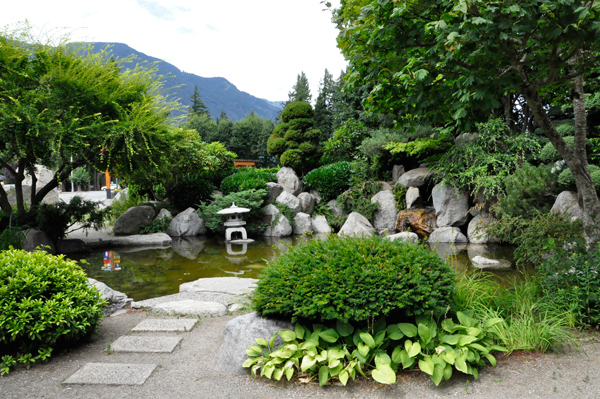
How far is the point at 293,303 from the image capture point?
269cm

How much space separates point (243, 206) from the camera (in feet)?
36.1

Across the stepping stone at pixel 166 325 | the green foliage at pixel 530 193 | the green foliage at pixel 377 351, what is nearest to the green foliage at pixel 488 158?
the green foliage at pixel 530 193

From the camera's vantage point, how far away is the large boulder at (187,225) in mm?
11125

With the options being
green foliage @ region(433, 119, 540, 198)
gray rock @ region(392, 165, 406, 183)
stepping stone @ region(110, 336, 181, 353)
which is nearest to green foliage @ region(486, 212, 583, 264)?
green foliage @ region(433, 119, 540, 198)

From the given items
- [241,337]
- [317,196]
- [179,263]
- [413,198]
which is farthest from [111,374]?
[317,196]

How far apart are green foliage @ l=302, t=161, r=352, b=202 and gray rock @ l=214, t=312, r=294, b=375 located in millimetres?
10054

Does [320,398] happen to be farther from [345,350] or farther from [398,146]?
[398,146]

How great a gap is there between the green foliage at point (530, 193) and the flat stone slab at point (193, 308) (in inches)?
236

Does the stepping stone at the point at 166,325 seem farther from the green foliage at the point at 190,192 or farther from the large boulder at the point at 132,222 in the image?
the green foliage at the point at 190,192

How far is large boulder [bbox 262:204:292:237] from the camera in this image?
11344 millimetres

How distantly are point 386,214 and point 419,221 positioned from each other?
1123 mm

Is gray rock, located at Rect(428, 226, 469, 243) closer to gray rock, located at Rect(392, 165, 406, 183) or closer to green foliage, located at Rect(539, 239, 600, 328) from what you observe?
gray rock, located at Rect(392, 165, 406, 183)

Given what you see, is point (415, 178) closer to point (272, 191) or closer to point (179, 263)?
point (272, 191)

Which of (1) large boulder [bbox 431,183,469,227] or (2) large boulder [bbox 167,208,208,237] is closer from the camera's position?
(1) large boulder [bbox 431,183,469,227]
